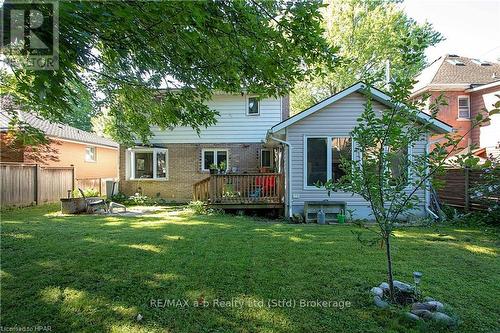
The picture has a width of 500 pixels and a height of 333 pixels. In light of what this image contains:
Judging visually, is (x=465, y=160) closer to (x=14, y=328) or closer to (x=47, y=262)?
(x=14, y=328)

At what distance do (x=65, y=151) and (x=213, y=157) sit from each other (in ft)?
32.2

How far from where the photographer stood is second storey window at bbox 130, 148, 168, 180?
14758mm

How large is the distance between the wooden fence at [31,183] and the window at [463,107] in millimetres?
22674

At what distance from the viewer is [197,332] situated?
9.32ft

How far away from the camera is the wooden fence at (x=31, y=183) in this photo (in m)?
11.2

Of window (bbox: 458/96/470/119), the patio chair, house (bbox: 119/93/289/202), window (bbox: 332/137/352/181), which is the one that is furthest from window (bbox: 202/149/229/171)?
window (bbox: 458/96/470/119)

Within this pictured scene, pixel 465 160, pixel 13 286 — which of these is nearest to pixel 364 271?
pixel 465 160

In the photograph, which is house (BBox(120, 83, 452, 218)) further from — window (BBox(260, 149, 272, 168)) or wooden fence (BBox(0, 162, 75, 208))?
wooden fence (BBox(0, 162, 75, 208))

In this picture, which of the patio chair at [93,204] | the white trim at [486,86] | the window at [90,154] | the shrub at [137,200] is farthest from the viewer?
the window at [90,154]

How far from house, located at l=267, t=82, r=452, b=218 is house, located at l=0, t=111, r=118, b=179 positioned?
9439 mm

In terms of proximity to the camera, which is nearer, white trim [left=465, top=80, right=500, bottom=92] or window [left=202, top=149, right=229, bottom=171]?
window [left=202, top=149, right=229, bottom=171]

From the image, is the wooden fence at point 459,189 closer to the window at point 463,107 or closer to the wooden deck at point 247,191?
the wooden deck at point 247,191

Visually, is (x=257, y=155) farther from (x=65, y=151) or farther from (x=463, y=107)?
(x=463, y=107)

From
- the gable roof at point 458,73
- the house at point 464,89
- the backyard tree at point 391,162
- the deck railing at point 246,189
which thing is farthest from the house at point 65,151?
the gable roof at point 458,73
